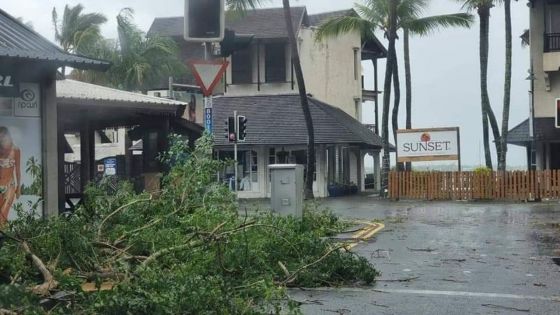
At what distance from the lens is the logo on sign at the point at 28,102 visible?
36.4 ft

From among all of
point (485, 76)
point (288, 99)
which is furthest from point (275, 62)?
point (485, 76)

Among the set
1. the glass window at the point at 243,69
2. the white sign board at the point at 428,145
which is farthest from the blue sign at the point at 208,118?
the glass window at the point at 243,69

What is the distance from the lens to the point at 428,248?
12781mm

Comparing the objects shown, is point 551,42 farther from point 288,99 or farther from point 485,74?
point 288,99

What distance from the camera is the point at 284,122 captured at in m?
34.1

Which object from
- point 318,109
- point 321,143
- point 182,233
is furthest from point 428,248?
point 318,109

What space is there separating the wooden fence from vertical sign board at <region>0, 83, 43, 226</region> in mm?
20271

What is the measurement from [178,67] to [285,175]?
2702 cm

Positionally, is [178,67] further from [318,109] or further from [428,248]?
[428,248]

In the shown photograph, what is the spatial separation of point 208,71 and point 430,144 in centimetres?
2139

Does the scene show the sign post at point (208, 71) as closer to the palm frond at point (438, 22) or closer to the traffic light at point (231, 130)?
the traffic light at point (231, 130)

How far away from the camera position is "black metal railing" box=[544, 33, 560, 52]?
28719 mm

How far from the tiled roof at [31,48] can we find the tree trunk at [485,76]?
74.4 feet

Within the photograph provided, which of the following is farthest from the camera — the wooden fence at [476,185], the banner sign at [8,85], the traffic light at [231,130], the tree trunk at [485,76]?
the tree trunk at [485,76]
